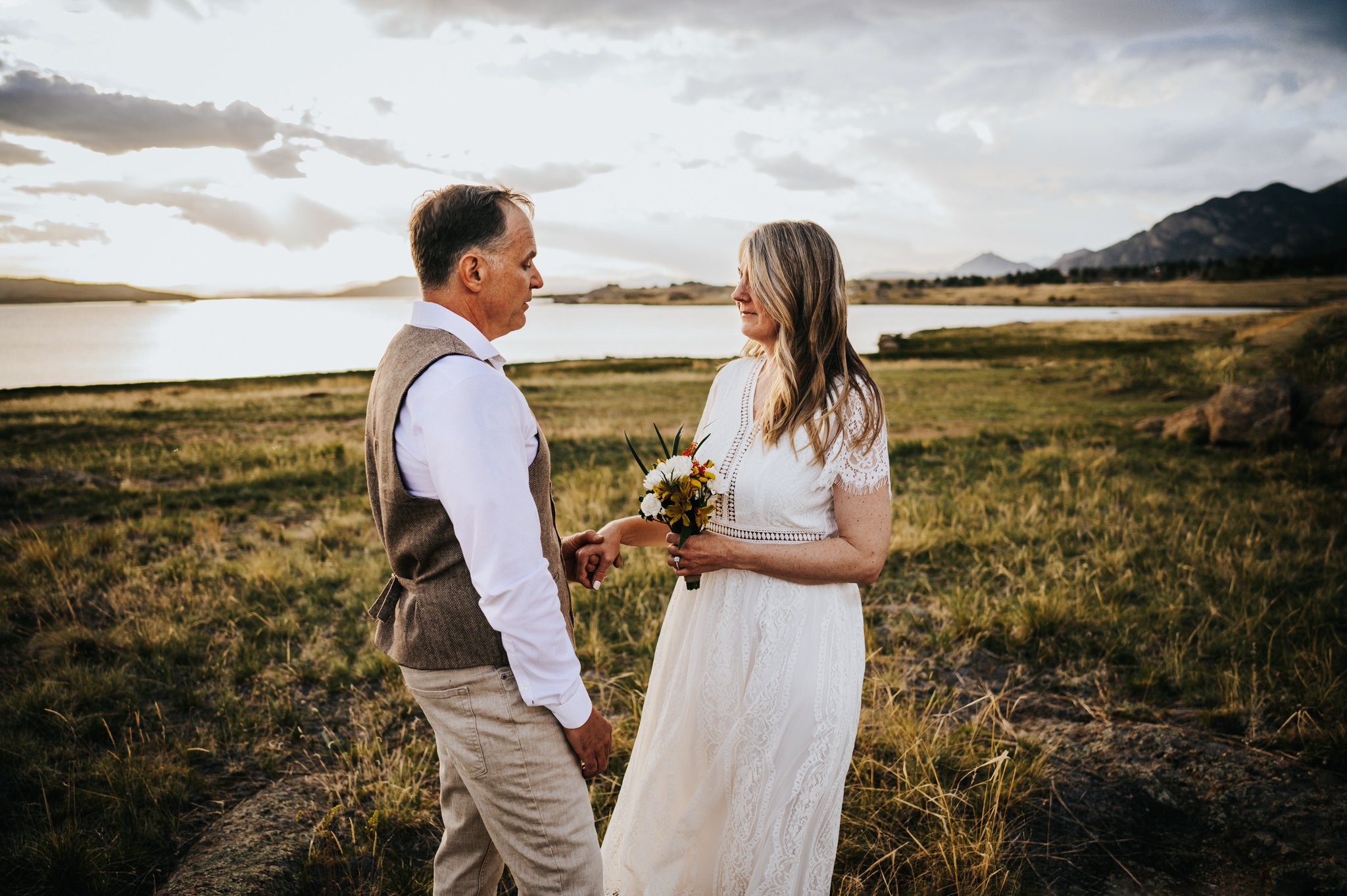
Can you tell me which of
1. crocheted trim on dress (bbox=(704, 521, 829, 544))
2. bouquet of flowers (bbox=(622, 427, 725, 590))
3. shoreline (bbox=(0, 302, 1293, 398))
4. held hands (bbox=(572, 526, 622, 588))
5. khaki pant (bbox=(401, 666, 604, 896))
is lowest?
khaki pant (bbox=(401, 666, 604, 896))

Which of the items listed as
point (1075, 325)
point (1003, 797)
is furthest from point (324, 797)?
point (1075, 325)

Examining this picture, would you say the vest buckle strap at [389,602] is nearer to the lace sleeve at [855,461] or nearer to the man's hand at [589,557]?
the man's hand at [589,557]

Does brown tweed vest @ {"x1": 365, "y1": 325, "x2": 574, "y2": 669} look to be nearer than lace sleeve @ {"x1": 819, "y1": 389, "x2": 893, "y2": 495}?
Yes

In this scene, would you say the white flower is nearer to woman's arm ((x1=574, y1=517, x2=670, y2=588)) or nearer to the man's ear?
woman's arm ((x1=574, y1=517, x2=670, y2=588))

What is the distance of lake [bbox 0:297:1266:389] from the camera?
44.3 meters

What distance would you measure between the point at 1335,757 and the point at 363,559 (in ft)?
25.0

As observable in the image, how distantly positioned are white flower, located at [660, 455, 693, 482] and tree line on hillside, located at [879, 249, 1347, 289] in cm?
10462

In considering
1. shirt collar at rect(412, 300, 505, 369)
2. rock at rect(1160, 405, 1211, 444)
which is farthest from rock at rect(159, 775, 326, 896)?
rock at rect(1160, 405, 1211, 444)

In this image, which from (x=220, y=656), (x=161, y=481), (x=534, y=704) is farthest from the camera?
(x=161, y=481)

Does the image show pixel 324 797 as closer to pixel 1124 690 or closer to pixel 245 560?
pixel 245 560

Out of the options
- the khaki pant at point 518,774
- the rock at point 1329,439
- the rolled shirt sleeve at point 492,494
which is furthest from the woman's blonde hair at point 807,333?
the rock at point 1329,439

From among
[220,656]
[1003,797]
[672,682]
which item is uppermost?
[672,682]

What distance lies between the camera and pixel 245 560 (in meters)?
6.90

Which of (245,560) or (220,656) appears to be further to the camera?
(245,560)
